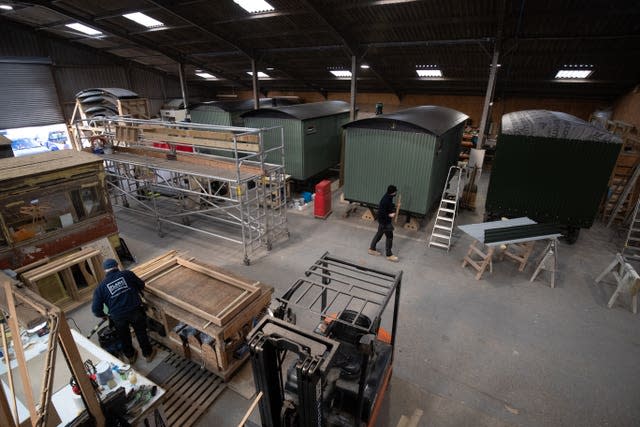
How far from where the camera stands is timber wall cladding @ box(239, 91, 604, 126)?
17953 millimetres

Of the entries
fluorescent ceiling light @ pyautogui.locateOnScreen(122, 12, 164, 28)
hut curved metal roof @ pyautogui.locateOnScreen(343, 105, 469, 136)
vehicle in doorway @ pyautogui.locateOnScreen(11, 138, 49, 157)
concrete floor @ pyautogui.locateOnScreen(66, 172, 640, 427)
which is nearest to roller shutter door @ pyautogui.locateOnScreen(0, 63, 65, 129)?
vehicle in doorway @ pyautogui.locateOnScreen(11, 138, 49, 157)

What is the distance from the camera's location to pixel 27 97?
62.0 feet

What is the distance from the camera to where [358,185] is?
12078 mm

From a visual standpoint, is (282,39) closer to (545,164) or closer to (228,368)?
(545,164)

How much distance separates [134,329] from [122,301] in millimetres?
691

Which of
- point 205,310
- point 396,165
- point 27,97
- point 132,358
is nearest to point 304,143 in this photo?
point 396,165

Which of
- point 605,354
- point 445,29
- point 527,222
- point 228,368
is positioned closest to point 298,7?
point 445,29

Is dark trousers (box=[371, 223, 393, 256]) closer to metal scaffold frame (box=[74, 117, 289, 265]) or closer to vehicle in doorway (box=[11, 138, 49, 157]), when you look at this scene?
metal scaffold frame (box=[74, 117, 289, 265])

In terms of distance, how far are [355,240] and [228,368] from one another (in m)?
6.10

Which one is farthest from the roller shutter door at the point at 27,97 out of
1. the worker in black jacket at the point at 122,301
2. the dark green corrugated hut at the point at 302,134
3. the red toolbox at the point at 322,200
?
the worker in black jacket at the point at 122,301

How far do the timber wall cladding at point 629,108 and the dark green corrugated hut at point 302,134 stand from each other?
12.7 meters

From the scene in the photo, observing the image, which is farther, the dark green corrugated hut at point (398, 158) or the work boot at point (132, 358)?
the dark green corrugated hut at point (398, 158)

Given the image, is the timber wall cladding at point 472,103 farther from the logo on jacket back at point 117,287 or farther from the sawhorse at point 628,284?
the logo on jacket back at point 117,287

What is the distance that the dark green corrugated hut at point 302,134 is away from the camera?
45.2 feet
